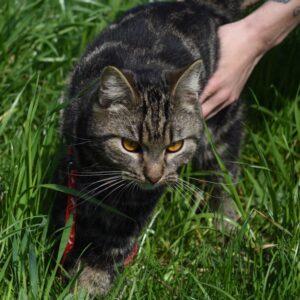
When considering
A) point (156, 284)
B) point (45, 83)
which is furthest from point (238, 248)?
point (45, 83)

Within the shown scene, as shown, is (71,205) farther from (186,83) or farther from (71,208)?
(186,83)

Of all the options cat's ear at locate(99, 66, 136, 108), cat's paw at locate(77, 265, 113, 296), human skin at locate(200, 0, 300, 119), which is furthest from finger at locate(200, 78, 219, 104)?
cat's paw at locate(77, 265, 113, 296)

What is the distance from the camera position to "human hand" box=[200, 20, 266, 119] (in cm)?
329

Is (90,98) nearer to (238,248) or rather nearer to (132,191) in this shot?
(132,191)

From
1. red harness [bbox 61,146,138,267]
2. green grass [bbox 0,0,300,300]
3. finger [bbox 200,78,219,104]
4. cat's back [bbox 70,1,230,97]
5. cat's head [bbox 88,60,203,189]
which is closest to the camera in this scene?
green grass [bbox 0,0,300,300]

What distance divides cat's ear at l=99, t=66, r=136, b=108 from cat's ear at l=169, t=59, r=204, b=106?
0.16 m

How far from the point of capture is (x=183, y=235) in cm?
297

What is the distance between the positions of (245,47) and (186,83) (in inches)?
25.7

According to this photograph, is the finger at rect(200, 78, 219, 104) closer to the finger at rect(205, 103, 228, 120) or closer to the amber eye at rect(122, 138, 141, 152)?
the finger at rect(205, 103, 228, 120)

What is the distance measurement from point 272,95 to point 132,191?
1275 millimetres

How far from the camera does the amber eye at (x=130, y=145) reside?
270 cm

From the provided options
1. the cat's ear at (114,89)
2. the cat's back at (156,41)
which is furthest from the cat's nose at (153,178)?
Answer: the cat's back at (156,41)

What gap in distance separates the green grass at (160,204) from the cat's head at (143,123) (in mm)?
190

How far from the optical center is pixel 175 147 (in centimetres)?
280
